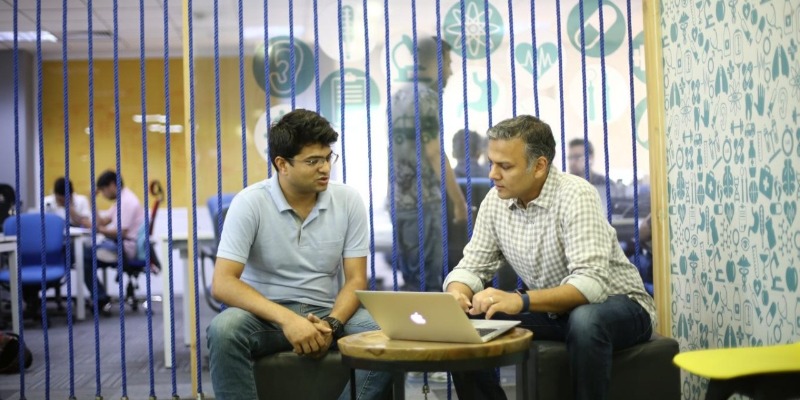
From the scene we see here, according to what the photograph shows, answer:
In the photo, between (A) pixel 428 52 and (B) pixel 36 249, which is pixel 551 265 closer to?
(A) pixel 428 52

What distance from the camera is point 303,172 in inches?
103

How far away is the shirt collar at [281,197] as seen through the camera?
2.67m

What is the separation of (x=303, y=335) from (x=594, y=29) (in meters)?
2.42

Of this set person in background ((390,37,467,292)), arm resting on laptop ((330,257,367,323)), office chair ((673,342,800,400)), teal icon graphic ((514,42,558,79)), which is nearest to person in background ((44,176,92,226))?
person in background ((390,37,467,292))

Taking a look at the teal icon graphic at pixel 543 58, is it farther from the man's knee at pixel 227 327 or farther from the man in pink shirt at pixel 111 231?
the man in pink shirt at pixel 111 231

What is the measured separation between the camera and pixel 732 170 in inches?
104

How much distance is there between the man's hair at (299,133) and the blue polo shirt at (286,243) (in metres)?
0.14

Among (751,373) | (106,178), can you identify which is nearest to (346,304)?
(751,373)

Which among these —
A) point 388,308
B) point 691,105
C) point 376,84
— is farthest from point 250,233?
point 376,84

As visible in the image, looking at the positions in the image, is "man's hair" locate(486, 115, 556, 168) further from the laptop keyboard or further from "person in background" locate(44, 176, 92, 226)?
"person in background" locate(44, 176, 92, 226)

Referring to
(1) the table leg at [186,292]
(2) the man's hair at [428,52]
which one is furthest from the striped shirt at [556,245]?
(1) the table leg at [186,292]

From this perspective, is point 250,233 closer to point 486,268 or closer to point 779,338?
point 486,268

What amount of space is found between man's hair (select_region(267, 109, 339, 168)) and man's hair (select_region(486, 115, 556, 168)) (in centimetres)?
51

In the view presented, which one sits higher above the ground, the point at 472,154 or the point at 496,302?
the point at 472,154
